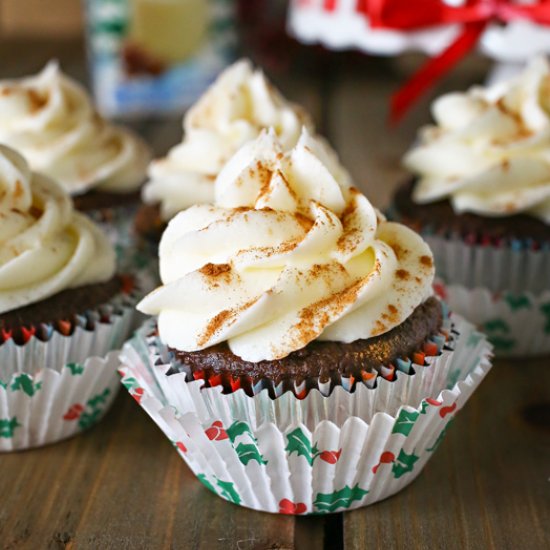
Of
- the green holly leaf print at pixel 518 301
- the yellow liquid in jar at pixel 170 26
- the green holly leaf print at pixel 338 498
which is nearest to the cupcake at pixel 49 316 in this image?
the green holly leaf print at pixel 338 498

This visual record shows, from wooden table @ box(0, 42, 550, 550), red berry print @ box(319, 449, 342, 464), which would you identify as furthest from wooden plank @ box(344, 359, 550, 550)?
red berry print @ box(319, 449, 342, 464)

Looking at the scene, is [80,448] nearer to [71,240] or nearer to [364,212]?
[71,240]

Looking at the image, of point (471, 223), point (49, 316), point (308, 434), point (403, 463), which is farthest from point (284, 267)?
point (471, 223)

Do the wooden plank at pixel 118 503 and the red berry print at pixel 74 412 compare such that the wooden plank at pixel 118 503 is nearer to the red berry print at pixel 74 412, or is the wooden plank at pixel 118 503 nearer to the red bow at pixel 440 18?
the red berry print at pixel 74 412

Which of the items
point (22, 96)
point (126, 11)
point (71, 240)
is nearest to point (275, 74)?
point (126, 11)

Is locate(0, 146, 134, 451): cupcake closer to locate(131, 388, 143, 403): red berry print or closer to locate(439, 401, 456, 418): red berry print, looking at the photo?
locate(131, 388, 143, 403): red berry print

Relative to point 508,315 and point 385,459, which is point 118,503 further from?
point 508,315
